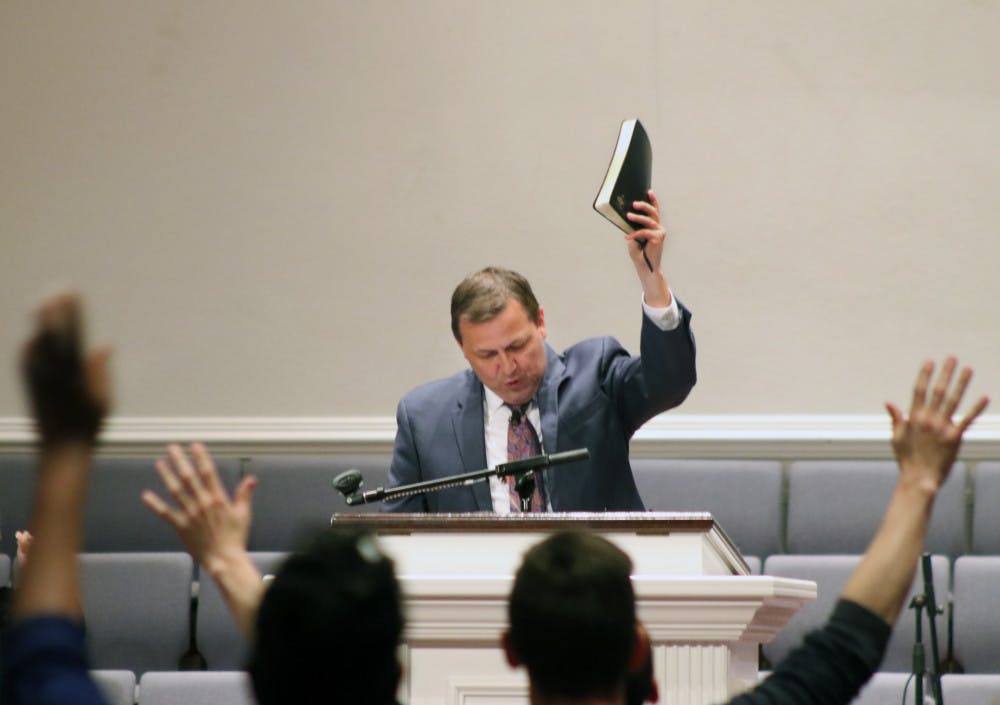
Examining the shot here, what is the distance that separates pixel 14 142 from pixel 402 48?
57.6 inches

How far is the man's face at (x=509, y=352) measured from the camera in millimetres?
3322

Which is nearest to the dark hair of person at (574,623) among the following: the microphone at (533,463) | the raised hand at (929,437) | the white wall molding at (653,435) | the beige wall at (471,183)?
the raised hand at (929,437)

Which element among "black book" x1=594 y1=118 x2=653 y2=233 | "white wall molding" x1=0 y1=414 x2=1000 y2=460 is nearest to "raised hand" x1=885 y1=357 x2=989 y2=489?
"black book" x1=594 y1=118 x2=653 y2=233

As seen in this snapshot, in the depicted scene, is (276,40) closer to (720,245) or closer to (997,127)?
(720,245)

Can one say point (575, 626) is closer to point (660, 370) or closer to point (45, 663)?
point (45, 663)

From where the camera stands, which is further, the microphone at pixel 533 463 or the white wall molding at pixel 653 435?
the white wall molding at pixel 653 435

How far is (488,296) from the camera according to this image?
3387 mm

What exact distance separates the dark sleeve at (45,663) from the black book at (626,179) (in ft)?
5.78

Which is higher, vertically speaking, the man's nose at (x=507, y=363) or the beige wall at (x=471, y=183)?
the beige wall at (x=471, y=183)

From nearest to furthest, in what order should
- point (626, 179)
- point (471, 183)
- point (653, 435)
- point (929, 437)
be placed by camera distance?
1. point (929, 437)
2. point (626, 179)
3. point (653, 435)
4. point (471, 183)

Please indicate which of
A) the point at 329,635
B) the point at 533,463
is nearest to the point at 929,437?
the point at 329,635

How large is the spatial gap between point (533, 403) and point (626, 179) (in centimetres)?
69

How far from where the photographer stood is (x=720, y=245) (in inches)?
213

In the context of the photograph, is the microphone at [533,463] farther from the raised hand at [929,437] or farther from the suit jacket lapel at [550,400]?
the raised hand at [929,437]
